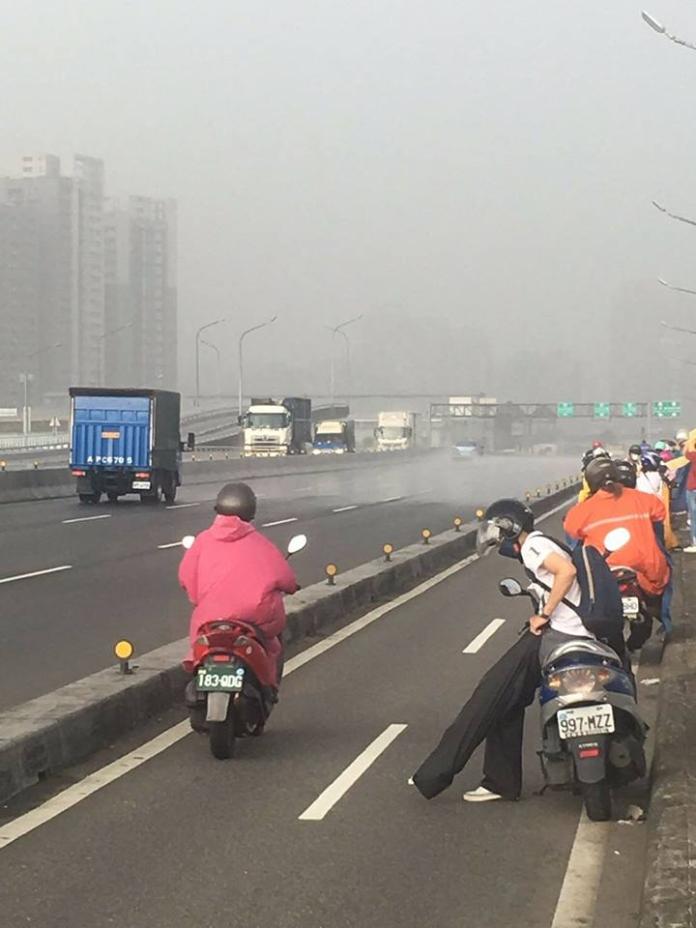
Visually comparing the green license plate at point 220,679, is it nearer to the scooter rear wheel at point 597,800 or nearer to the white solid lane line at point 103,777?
the white solid lane line at point 103,777

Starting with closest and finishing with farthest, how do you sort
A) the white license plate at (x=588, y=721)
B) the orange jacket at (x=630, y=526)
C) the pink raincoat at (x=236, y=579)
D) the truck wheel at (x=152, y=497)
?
the white license plate at (x=588, y=721) → the pink raincoat at (x=236, y=579) → the orange jacket at (x=630, y=526) → the truck wheel at (x=152, y=497)

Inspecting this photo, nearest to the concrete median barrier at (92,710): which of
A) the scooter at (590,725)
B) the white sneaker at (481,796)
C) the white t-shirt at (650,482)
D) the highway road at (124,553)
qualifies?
the highway road at (124,553)

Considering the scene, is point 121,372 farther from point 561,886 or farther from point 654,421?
point 561,886

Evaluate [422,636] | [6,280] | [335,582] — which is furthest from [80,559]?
[6,280]

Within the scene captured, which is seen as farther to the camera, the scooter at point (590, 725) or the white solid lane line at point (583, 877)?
the scooter at point (590, 725)

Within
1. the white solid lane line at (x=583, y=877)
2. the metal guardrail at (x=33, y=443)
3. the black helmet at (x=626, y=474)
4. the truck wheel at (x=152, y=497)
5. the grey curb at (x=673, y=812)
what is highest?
the black helmet at (x=626, y=474)

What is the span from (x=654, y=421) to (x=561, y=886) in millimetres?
156423

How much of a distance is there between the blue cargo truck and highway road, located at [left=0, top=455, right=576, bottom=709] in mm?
715

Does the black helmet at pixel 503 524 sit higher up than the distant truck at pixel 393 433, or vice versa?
the black helmet at pixel 503 524

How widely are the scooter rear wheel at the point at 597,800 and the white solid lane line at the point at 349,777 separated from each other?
126cm

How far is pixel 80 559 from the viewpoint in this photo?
69.7ft

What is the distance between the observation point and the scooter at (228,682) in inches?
307

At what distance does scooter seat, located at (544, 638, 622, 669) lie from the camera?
696cm

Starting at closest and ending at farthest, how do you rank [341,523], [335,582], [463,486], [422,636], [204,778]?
[204,778] < [422,636] < [335,582] < [341,523] < [463,486]
